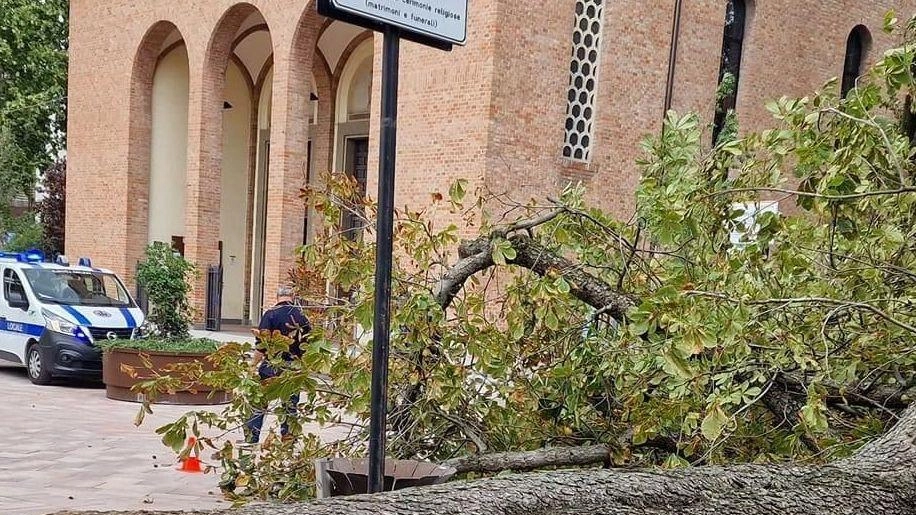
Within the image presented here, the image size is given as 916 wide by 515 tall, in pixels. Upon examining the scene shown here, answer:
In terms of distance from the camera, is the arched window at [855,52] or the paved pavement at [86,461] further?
the arched window at [855,52]

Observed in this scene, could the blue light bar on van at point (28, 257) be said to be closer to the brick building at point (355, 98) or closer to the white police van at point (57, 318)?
the white police van at point (57, 318)

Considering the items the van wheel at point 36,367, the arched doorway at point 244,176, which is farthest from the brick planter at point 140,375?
the arched doorway at point 244,176

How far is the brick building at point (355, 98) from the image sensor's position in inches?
544

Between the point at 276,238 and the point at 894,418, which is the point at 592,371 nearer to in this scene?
the point at 894,418

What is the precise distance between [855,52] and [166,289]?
17773 millimetres

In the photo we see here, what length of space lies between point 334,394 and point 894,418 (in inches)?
112

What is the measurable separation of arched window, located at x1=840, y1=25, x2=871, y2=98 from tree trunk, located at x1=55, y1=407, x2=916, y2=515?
19663mm

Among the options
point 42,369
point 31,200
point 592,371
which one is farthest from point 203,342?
point 31,200

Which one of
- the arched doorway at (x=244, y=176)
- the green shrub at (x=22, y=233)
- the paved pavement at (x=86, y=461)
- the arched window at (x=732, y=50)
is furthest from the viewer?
the green shrub at (x=22, y=233)

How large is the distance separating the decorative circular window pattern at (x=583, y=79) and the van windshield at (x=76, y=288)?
7958mm

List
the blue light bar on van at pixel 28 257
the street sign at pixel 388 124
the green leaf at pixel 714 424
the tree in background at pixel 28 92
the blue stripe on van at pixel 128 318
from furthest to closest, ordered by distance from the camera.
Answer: the tree in background at pixel 28 92, the blue light bar on van at pixel 28 257, the blue stripe on van at pixel 128 318, the green leaf at pixel 714 424, the street sign at pixel 388 124

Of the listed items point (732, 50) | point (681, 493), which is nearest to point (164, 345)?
point (681, 493)

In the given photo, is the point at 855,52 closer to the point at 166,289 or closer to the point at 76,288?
the point at 166,289

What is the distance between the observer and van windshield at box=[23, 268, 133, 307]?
1223cm
